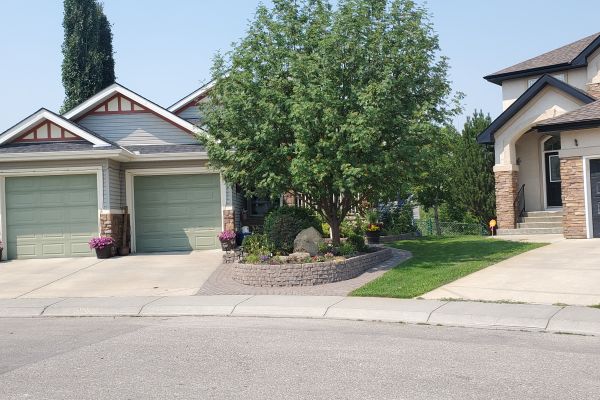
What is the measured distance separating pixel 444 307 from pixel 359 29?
293 inches

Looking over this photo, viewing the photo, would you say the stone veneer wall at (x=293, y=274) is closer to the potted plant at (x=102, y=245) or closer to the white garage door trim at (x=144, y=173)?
the potted plant at (x=102, y=245)

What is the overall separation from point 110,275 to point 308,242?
4912 mm

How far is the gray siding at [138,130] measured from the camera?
69.2 ft

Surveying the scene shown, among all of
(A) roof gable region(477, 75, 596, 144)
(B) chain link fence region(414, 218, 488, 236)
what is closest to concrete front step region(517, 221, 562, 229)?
(B) chain link fence region(414, 218, 488, 236)

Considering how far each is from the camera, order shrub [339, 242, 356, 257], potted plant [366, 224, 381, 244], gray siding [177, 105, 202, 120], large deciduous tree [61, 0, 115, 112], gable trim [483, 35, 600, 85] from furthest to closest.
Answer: large deciduous tree [61, 0, 115, 112]
gray siding [177, 105, 202, 120]
gable trim [483, 35, 600, 85]
potted plant [366, 224, 381, 244]
shrub [339, 242, 356, 257]

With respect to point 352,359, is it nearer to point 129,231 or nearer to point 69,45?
point 129,231

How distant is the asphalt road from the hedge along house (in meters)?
9.30

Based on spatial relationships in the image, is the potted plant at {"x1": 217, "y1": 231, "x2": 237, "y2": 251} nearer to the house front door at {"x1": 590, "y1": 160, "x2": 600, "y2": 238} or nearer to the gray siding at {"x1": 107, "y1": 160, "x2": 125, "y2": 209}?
the gray siding at {"x1": 107, "y1": 160, "x2": 125, "y2": 209}

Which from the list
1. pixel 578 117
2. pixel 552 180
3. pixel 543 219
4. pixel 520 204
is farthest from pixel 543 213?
pixel 578 117

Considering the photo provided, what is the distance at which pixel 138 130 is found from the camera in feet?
69.3

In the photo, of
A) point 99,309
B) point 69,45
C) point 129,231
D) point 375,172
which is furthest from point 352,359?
point 69,45

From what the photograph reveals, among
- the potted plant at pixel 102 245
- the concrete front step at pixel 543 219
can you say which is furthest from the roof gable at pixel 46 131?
the concrete front step at pixel 543 219

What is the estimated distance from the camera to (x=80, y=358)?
8.05 meters

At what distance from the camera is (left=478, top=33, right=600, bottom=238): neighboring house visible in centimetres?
1928
